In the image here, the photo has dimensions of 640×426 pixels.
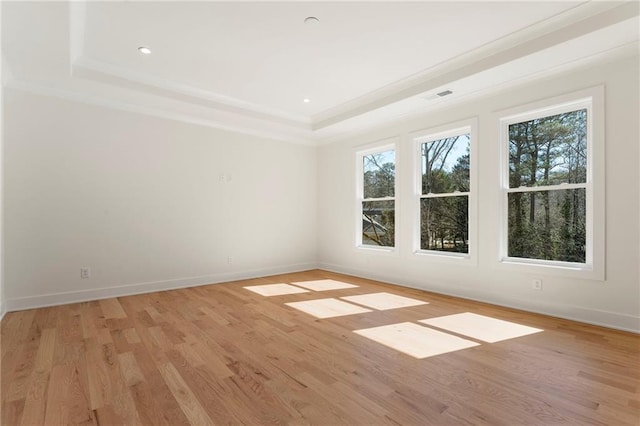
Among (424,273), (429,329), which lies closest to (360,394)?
(429,329)

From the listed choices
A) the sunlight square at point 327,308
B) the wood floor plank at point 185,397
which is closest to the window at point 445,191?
the sunlight square at point 327,308

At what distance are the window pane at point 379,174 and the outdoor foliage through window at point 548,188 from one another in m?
1.84

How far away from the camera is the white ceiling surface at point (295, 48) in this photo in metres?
2.62

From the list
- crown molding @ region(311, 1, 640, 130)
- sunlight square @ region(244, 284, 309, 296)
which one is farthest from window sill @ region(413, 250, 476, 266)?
crown molding @ region(311, 1, 640, 130)

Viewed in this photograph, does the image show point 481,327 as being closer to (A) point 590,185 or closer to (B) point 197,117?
(A) point 590,185

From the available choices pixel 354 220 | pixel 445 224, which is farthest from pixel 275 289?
pixel 445 224

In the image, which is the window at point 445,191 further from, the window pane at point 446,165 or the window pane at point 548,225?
the window pane at point 548,225

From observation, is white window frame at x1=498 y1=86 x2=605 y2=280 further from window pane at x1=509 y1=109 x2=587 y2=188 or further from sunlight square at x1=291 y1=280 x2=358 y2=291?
sunlight square at x1=291 y1=280 x2=358 y2=291

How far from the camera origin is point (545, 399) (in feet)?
6.06

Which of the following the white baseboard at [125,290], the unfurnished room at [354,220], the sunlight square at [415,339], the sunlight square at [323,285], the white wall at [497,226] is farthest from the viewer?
the sunlight square at [323,285]

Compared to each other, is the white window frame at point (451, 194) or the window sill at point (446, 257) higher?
the white window frame at point (451, 194)

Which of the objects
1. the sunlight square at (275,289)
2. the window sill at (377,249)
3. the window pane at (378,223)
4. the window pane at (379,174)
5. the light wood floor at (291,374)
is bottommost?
the sunlight square at (275,289)

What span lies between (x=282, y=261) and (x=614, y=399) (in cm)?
484

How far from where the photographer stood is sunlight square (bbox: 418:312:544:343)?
2852 millimetres
